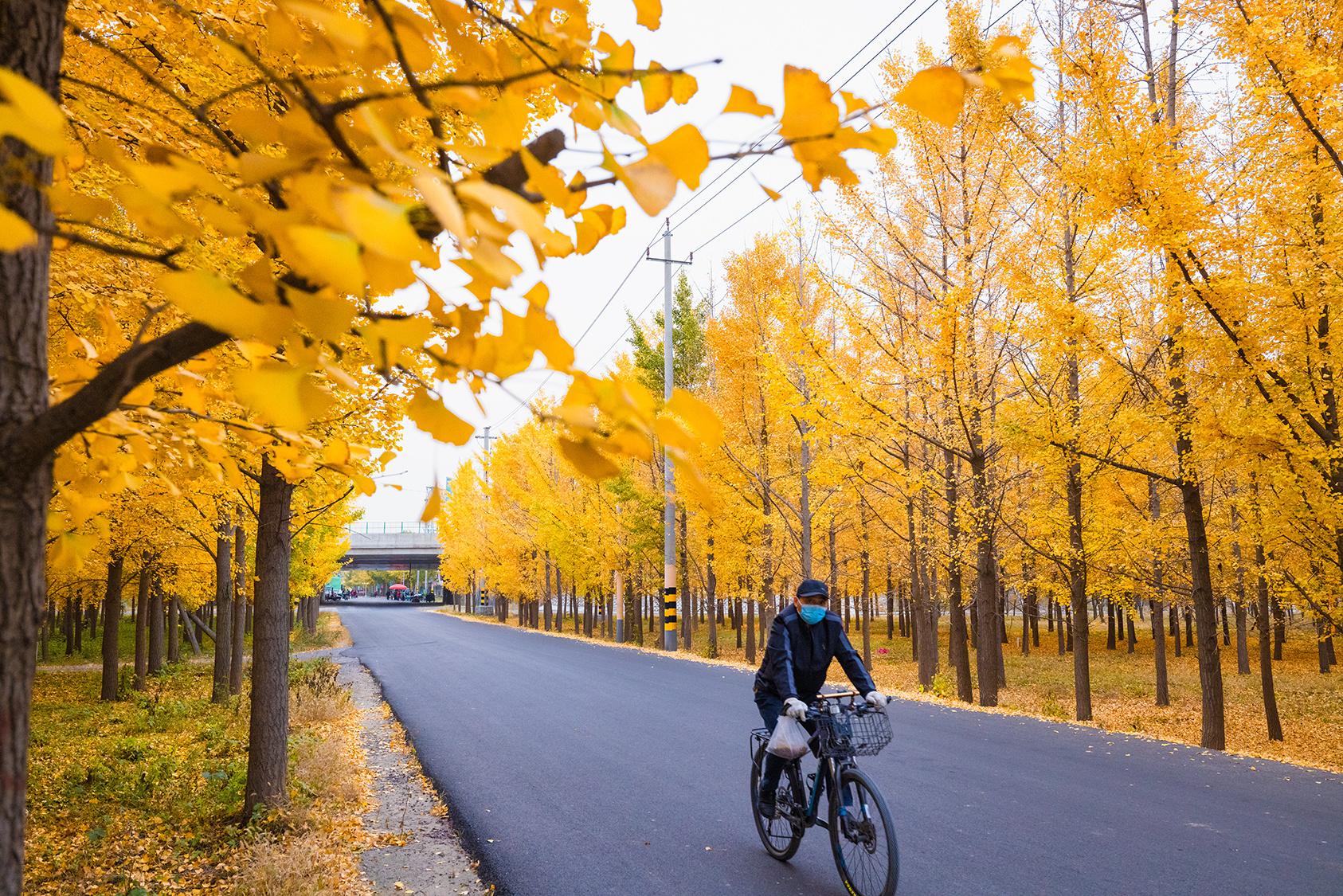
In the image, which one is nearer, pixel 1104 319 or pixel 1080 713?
pixel 1104 319

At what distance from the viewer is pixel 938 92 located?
1.20 meters

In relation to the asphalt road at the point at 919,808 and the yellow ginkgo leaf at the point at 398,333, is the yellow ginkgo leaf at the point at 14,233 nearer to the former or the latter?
the yellow ginkgo leaf at the point at 398,333

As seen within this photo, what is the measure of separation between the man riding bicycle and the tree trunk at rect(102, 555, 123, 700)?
13.5 m

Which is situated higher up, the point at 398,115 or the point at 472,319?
the point at 398,115

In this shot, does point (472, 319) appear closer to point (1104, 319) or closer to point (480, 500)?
point (1104, 319)

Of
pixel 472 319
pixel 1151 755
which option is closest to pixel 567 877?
pixel 472 319

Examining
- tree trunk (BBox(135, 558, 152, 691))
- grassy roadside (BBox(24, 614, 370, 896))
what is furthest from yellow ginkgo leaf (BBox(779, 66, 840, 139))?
tree trunk (BBox(135, 558, 152, 691))

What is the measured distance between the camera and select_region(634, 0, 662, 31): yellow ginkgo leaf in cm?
152

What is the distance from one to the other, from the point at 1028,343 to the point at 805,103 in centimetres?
1301

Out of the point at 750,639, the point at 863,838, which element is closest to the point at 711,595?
the point at 750,639

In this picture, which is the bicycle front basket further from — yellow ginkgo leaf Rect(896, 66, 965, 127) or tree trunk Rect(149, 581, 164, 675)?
tree trunk Rect(149, 581, 164, 675)

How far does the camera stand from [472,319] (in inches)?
52.1

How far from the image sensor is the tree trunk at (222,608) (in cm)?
1362

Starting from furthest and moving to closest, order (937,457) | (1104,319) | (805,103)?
(937,457) < (1104,319) < (805,103)
